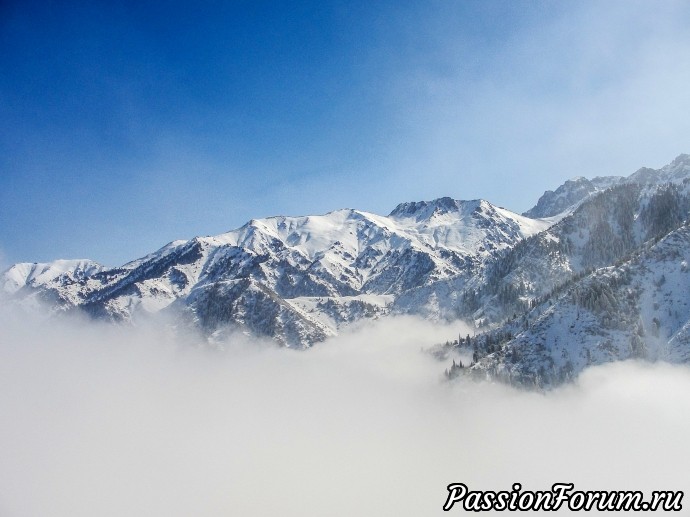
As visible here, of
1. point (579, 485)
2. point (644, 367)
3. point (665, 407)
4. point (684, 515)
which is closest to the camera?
point (684, 515)

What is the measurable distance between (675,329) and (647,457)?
58554 millimetres

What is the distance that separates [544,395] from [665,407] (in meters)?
41.7

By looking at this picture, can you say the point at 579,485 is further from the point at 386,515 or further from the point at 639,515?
the point at 386,515

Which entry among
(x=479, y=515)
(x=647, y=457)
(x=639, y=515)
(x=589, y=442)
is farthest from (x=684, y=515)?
(x=479, y=515)

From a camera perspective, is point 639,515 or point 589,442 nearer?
point 639,515

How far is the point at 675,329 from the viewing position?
643 feet

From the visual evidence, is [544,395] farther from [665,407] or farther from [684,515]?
[684,515]

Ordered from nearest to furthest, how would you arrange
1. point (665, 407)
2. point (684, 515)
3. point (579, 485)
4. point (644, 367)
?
1. point (684, 515)
2. point (579, 485)
3. point (665, 407)
4. point (644, 367)

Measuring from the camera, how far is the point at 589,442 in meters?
181

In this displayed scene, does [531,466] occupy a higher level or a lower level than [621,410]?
lower

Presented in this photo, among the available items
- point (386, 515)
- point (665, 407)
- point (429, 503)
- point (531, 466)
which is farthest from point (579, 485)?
point (386, 515)

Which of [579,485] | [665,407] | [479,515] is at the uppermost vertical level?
[665,407]

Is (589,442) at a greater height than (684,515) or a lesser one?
greater

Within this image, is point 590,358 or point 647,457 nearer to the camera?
point 647,457
